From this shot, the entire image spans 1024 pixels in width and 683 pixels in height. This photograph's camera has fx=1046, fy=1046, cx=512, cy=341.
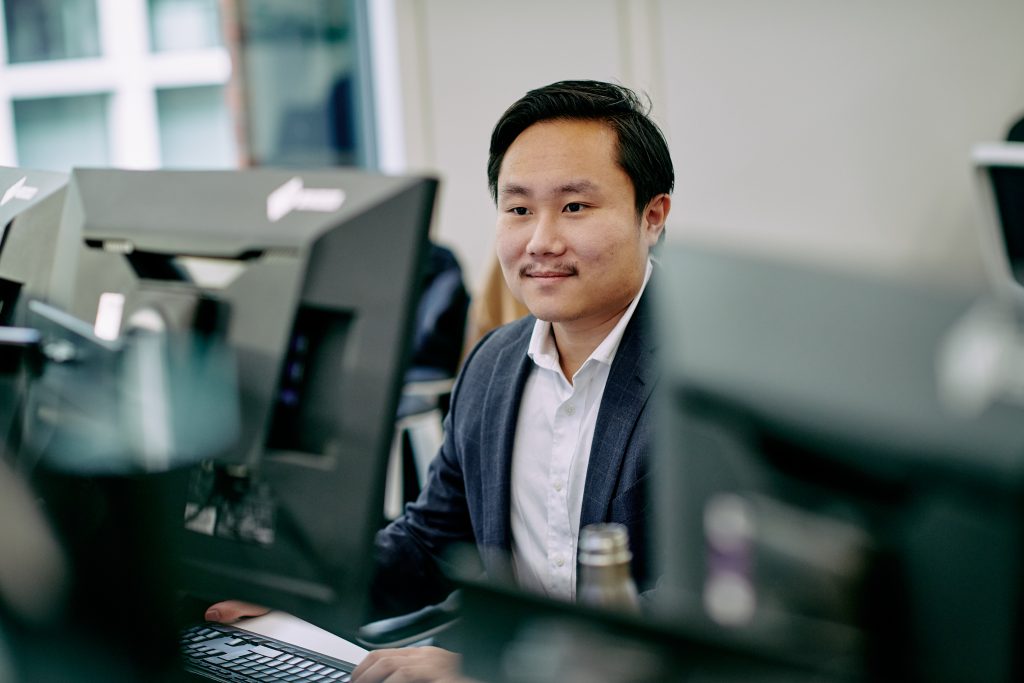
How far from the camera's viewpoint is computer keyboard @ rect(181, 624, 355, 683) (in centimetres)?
109

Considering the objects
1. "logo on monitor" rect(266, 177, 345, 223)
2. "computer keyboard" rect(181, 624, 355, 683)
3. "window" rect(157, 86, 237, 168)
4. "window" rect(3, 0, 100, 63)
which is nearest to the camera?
"logo on monitor" rect(266, 177, 345, 223)

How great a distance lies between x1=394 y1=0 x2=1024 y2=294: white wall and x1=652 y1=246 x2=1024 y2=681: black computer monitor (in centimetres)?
248

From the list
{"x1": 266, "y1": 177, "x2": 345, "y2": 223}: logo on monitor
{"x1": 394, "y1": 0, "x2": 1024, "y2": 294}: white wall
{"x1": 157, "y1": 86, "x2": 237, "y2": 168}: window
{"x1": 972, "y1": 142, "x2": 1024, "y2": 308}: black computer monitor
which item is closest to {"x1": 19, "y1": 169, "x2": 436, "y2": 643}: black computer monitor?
{"x1": 266, "y1": 177, "x2": 345, "y2": 223}: logo on monitor

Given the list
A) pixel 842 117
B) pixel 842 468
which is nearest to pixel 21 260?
pixel 842 468

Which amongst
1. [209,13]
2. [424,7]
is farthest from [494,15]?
[209,13]

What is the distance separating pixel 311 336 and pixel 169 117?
13.0 feet

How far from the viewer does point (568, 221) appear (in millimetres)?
1408

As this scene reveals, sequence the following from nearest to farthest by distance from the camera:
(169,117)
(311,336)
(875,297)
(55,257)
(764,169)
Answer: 1. (875,297)
2. (311,336)
3. (55,257)
4. (764,169)
5. (169,117)

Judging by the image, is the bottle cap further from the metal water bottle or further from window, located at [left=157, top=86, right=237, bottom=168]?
window, located at [left=157, top=86, right=237, bottom=168]

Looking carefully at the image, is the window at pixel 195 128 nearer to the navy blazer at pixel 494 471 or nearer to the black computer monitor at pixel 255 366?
the navy blazer at pixel 494 471

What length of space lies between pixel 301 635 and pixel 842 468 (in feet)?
2.78

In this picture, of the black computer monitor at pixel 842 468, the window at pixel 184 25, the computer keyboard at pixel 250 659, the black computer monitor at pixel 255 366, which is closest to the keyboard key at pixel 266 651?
the computer keyboard at pixel 250 659

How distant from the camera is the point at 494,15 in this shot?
4.09m

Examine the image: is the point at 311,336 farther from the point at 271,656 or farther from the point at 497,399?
the point at 497,399
